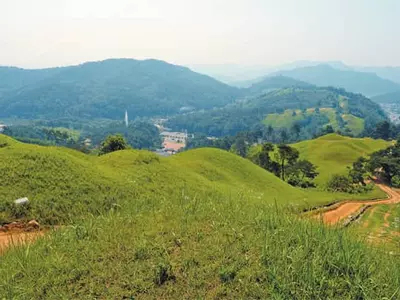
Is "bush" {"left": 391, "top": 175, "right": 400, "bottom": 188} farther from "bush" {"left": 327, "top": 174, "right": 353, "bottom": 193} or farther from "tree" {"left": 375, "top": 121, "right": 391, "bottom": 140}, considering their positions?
"tree" {"left": 375, "top": 121, "right": 391, "bottom": 140}

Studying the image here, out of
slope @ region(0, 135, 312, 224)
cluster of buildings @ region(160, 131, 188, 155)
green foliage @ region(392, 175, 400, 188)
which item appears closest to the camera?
slope @ region(0, 135, 312, 224)

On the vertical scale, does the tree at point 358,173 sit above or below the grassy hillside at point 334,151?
above

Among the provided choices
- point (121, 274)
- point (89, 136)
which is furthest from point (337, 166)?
point (89, 136)

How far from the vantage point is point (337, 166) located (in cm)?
6781

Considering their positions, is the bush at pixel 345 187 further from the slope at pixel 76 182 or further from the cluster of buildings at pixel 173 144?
the cluster of buildings at pixel 173 144

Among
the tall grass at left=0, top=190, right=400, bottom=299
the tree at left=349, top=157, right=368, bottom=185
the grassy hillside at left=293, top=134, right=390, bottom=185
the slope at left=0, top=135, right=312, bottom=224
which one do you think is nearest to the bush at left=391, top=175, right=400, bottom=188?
the tree at left=349, top=157, right=368, bottom=185

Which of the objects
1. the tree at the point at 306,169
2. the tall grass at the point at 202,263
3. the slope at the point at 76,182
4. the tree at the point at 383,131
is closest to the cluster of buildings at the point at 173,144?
the tree at the point at 383,131

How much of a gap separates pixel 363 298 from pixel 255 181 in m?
23.6

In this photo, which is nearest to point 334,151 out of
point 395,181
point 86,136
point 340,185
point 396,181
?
point 395,181

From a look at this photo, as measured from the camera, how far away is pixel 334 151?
75250mm

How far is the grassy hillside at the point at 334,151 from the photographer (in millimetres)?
67800

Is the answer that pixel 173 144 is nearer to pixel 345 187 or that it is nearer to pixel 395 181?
pixel 395 181

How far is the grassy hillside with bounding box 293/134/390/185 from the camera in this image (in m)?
67.8

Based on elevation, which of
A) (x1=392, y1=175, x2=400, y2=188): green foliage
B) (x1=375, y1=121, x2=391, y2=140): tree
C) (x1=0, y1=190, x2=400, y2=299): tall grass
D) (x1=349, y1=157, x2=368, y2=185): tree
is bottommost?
(x1=375, y1=121, x2=391, y2=140): tree
